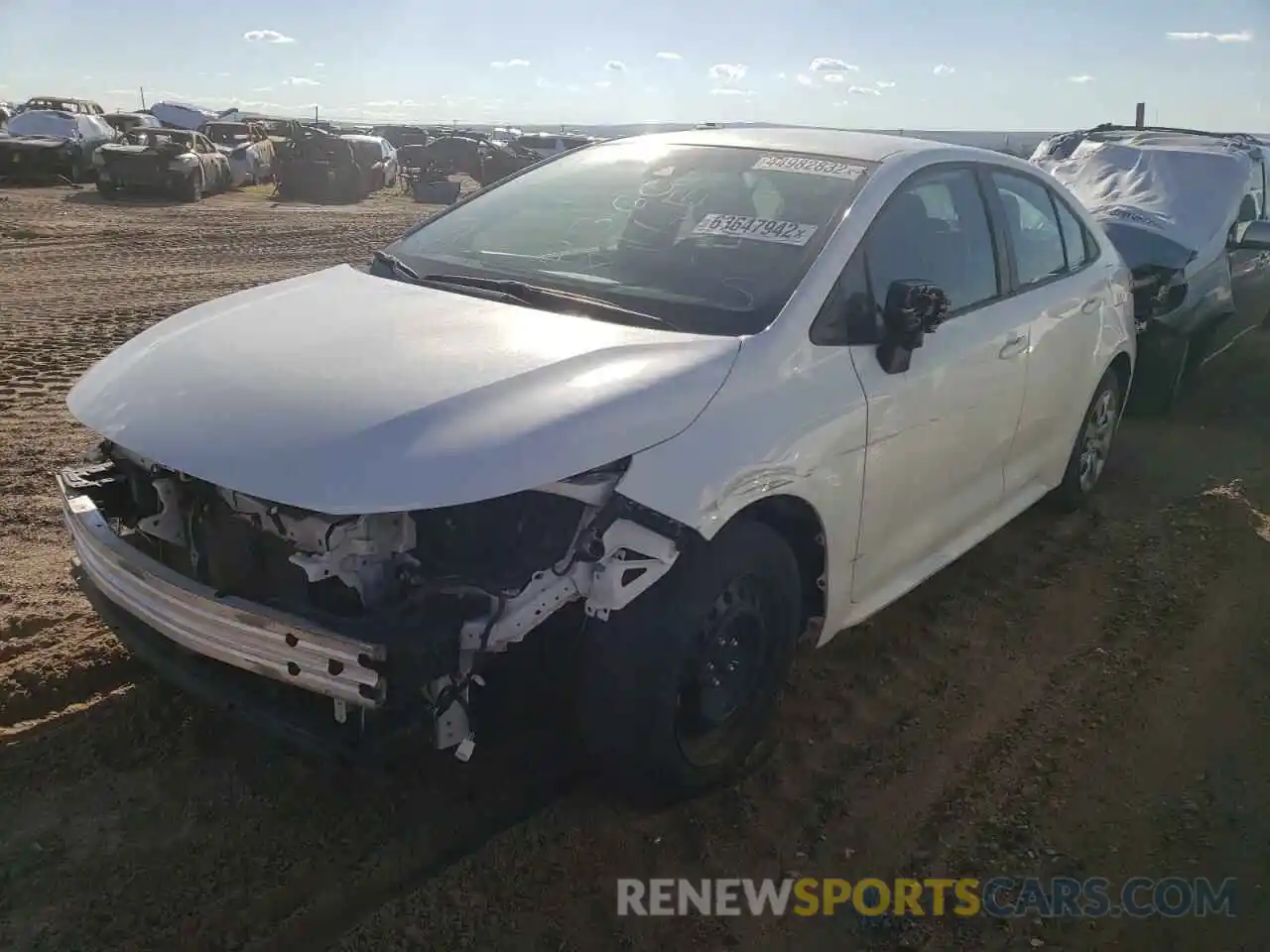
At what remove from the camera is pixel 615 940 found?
2643 mm

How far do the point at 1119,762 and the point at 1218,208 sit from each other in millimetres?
6470

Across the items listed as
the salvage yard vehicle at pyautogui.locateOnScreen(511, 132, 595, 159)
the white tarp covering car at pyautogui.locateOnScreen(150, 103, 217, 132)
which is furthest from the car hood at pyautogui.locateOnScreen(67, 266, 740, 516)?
the white tarp covering car at pyautogui.locateOnScreen(150, 103, 217, 132)

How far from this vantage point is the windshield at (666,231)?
3291mm

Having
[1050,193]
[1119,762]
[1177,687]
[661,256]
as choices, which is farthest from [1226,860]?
[1050,193]

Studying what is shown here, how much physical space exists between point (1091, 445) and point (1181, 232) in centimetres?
331

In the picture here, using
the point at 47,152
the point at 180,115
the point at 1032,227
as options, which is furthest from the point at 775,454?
the point at 180,115

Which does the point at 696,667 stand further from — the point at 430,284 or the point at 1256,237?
the point at 1256,237

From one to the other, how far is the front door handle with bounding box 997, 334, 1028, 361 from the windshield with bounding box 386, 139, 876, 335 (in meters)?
0.92

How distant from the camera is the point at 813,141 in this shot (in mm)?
4008

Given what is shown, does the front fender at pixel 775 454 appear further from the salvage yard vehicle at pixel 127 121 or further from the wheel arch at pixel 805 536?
the salvage yard vehicle at pixel 127 121

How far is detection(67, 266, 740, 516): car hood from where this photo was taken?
246 cm

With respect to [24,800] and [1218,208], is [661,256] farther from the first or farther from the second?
[1218,208]

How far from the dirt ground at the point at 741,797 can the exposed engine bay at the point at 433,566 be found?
0.47 meters

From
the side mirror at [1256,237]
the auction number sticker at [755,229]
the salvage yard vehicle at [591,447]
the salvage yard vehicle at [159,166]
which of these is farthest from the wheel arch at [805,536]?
the salvage yard vehicle at [159,166]
